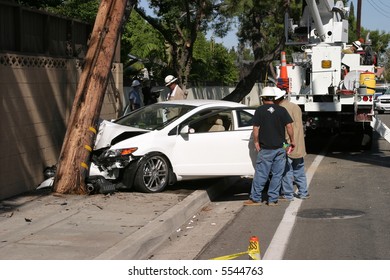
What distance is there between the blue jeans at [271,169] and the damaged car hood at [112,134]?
78.3 inches

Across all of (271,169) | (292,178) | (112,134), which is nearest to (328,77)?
(292,178)

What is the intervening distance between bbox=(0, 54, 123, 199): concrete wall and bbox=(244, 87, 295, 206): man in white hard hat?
3.71 m

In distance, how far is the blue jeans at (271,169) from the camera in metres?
10.2

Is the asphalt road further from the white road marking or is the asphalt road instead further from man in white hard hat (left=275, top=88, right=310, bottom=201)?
man in white hard hat (left=275, top=88, right=310, bottom=201)

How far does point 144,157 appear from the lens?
10.6m

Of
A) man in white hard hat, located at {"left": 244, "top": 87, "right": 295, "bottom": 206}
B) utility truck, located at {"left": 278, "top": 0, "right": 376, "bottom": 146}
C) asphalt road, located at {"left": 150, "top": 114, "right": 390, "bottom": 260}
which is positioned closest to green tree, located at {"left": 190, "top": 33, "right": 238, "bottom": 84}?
utility truck, located at {"left": 278, "top": 0, "right": 376, "bottom": 146}

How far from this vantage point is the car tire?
10.5 metres

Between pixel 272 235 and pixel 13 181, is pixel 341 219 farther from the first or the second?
pixel 13 181

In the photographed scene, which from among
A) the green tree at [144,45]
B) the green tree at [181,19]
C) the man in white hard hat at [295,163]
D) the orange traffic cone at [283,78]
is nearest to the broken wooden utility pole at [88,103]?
the man in white hard hat at [295,163]

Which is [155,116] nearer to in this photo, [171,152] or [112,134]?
[112,134]

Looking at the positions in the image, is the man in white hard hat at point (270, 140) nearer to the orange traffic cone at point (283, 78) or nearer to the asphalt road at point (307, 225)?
the asphalt road at point (307, 225)

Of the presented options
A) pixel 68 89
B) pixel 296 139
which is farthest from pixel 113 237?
pixel 68 89

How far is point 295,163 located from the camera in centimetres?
1080

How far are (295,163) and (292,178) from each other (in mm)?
254
